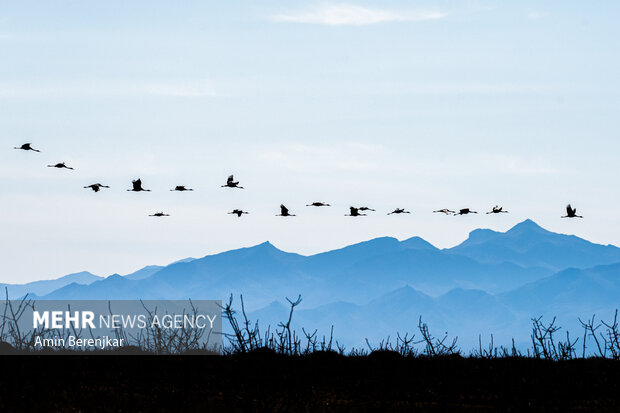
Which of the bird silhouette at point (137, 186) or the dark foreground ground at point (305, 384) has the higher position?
the bird silhouette at point (137, 186)

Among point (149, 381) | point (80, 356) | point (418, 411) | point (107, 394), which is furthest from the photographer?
point (80, 356)

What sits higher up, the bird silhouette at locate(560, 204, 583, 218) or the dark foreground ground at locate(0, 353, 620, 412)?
the bird silhouette at locate(560, 204, 583, 218)

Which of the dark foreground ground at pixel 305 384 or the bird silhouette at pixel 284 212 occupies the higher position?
the bird silhouette at pixel 284 212

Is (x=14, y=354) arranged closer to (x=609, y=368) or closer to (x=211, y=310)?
(x=211, y=310)

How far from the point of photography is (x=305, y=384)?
29.6m

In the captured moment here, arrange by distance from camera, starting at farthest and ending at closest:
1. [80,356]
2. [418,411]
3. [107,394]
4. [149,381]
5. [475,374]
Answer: [80,356]
[475,374]
[149,381]
[107,394]
[418,411]

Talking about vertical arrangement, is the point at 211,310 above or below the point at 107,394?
above

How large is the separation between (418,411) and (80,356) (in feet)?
50.6

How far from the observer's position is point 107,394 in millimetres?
26516

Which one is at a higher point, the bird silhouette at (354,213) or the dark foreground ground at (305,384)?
the bird silhouette at (354,213)

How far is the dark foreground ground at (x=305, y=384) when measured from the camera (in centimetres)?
2496

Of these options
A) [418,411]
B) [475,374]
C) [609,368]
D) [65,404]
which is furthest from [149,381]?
[609,368]

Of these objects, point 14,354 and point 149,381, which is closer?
point 149,381

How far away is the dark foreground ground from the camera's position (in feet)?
81.9
